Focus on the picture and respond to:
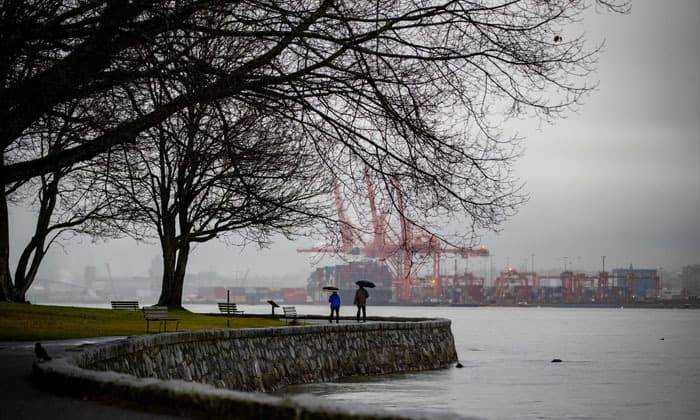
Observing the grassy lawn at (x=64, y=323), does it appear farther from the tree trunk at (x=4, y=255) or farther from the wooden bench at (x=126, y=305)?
the wooden bench at (x=126, y=305)

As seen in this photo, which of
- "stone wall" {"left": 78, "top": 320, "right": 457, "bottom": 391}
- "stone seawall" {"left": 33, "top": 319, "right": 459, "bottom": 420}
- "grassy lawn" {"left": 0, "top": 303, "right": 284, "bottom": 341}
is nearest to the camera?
"stone seawall" {"left": 33, "top": 319, "right": 459, "bottom": 420}

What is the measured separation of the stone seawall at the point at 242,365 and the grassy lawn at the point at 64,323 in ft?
10.4

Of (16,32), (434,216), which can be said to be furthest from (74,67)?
(434,216)

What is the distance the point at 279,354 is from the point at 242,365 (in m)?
2.17

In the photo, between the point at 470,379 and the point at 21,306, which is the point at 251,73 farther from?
the point at 470,379

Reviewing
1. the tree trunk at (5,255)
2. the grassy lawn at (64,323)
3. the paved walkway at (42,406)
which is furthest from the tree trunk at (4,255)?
the paved walkway at (42,406)

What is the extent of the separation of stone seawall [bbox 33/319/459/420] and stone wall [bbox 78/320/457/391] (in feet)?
0.06

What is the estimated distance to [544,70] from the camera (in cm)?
1327

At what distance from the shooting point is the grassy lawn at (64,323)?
70.4ft

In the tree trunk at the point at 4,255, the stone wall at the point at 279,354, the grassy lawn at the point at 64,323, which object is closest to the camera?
the stone wall at the point at 279,354

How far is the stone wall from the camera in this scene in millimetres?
16406

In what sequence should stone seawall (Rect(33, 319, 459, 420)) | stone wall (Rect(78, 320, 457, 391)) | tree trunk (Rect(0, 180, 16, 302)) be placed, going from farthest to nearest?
tree trunk (Rect(0, 180, 16, 302)) → stone wall (Rect(78, 320, 457, 391)) → stone seawall (Rect(33, 319, 459, 420))

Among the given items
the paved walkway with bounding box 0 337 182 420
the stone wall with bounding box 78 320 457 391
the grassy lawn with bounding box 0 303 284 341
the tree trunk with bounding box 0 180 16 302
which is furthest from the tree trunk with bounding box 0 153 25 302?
the paved walkway with bounding box 0 337 182 420

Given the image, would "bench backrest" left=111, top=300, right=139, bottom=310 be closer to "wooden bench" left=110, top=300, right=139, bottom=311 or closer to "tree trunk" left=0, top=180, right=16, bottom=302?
"wooden bench" left=110, top=300, right=139, bottom=311
